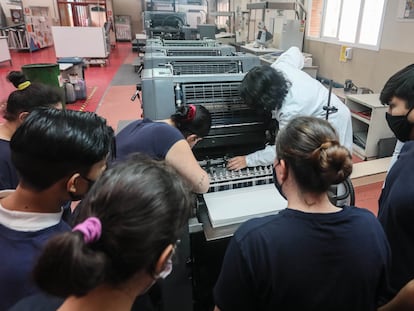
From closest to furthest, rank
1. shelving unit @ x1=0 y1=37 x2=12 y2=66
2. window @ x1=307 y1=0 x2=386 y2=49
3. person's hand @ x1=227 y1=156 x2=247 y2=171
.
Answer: person's hand @ x1=227 y1=156 x2=247 y2=171, window @ x1=307 y1=0 x2=386 y2=49, shelving unit @ x1=0 y1=37 x2=12 y2=66

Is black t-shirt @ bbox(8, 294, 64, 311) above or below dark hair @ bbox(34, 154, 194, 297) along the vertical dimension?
below

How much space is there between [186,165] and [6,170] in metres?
0.82

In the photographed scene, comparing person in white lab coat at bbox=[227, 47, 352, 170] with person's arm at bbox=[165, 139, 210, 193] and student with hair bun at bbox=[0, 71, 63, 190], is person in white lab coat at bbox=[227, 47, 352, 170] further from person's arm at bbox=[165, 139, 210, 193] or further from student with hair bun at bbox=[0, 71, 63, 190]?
student with hair bun at bbox=[0, 71, 63, 190]

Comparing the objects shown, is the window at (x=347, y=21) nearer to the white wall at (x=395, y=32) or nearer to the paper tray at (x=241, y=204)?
the white wall at (x=395, y=32)

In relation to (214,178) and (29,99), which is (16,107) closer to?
(29,99)

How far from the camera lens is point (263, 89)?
146 centimetres

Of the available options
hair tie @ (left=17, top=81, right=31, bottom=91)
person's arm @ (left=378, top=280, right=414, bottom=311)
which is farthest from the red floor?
hair tie @ (left=17, top=81, right=31, bottom=91)

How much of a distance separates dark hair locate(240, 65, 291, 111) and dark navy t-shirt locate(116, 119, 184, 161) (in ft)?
1.44

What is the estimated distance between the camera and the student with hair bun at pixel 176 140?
120 centimetres

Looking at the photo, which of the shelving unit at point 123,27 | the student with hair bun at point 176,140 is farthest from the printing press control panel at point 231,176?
the shelving unit at point 123,27

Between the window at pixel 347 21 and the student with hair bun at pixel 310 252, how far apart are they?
356cm

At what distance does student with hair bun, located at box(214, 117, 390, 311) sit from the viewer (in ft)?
2.39

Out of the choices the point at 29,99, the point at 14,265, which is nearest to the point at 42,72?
the point at 29,99

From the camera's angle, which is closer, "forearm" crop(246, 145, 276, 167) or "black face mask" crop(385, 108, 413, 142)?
"black face mask" crop(385, 108, 413, 142)
